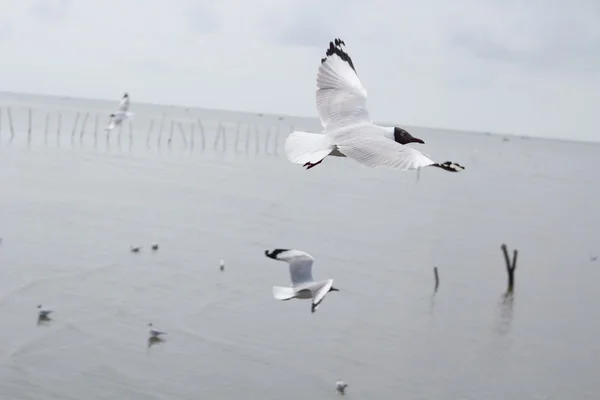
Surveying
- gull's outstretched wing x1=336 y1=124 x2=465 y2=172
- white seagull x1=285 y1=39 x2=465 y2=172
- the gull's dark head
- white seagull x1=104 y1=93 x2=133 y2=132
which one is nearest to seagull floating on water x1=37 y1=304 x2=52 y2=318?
white seagull x1=104 y1=93 x2=133 y2=132

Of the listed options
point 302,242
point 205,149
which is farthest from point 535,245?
point 205,149

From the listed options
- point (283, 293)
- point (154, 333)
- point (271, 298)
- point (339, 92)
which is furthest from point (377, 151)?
point (271, 298)

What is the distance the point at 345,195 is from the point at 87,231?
21258 mm

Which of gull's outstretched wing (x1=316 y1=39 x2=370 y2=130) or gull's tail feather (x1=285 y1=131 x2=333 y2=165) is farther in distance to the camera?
gull's outstretched wing (x1=316 y1=39 x2=370 y2=130)

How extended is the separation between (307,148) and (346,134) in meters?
0.54

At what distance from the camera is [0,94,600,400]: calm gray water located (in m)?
17.2

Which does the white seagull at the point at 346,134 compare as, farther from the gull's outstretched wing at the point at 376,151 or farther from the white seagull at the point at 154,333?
the white seagull at the point at 154,333

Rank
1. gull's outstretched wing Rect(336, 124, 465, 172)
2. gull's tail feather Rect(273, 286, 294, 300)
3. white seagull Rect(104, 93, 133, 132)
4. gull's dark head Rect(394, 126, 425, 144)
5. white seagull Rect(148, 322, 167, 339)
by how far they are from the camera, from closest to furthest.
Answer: gull's outstretched wing Rect(336, 124, 465, 172) → gull's dark head Rect(394, 126, 425, 144) → gull's tail feather Rect(273, 286, 294, 300) → white seagull Rect(148, 322, 167, 339) → white seagull Rect(104, 93, 133, 132)

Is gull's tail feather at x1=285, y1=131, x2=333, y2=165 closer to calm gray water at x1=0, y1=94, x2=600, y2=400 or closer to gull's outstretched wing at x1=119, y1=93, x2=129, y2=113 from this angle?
calm gray water at x1=0, y1=94, x2=600, y2=400

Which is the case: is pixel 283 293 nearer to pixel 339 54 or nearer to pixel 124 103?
pixel 339 54

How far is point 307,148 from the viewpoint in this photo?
6.88 metres

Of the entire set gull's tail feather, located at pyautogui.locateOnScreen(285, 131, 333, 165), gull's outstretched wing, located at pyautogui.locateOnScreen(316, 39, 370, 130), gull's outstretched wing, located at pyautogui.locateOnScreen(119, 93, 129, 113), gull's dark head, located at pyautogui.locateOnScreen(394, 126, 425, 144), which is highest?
gull's outstretched wing, located at pyautogui.locateOnScreen(316, 39, 370, 130)

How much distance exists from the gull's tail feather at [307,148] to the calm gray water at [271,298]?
390 inches

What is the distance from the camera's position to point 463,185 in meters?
62.6
